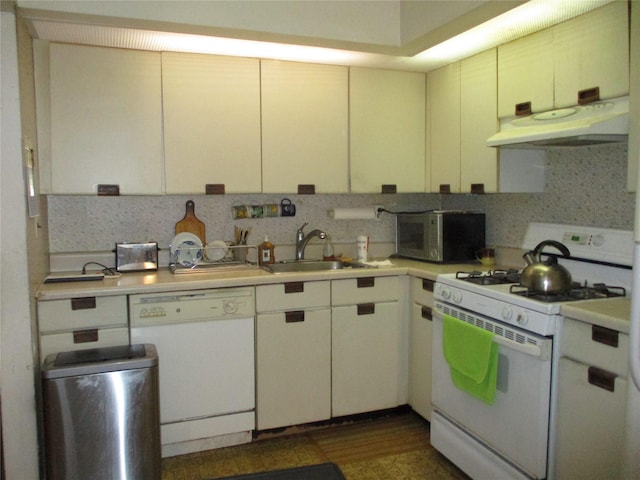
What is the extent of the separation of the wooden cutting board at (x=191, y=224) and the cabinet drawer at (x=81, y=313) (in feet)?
2.46

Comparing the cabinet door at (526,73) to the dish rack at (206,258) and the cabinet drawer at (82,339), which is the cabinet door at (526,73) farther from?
the cabinet drawer at (82,339)

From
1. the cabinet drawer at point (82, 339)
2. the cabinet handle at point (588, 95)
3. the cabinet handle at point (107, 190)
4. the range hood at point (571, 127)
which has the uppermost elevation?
the cabinet handle at point (588, 95)

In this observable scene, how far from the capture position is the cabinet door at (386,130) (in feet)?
10.7

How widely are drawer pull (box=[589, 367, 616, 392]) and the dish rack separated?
192 cm

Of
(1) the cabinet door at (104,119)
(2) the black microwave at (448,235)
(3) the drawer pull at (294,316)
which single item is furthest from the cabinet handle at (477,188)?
(1) the cabinet door at (104,119)

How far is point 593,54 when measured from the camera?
2.22 m

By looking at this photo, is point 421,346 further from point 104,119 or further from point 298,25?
point 104,119

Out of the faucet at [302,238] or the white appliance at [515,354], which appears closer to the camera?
the white appliance at [515,354]

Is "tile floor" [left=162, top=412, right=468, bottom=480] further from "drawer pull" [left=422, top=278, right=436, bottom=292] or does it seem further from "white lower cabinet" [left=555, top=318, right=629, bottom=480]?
"drawer pull" [left=422, top=278, right=436, bottom=292]

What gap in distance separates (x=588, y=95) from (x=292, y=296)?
1.73 metres

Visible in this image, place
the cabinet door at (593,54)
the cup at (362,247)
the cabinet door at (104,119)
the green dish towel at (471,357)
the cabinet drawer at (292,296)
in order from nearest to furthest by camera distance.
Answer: the cabinet door at (593,54)
the green dish towel at (471,357)
the cabinet door at (104,119)
the cabinet drawer at (292,296)
the cup at (362,247)

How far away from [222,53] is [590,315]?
2291mm

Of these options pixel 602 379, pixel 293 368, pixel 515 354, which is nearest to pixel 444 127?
pixel 515 354

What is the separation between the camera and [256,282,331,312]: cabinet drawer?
280 cm
